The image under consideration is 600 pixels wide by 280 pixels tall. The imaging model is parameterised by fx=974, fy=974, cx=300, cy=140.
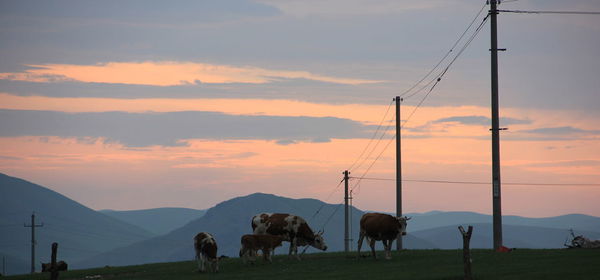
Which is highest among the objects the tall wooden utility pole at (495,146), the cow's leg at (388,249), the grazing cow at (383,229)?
the tall wooden utility pole at (495,146)

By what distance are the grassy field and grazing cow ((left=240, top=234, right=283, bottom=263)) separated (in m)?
0.62

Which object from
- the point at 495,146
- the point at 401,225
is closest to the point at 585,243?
the point at 495,146

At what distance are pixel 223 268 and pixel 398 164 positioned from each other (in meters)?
21.3

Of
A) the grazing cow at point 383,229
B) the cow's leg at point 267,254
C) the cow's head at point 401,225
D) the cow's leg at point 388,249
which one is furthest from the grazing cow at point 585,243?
the cow's leg at point 267,254

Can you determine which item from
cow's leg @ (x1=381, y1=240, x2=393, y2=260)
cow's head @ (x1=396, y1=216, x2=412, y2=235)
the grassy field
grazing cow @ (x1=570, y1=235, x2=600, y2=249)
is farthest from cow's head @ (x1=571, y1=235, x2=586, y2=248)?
cow's leg @ (x1=381, y1=240, x2=393, y2=260)

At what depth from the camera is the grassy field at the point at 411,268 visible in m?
39.3

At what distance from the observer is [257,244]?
2056 inches

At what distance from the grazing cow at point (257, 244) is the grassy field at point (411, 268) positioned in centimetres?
62

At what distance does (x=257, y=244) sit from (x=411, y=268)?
1101 centimetres

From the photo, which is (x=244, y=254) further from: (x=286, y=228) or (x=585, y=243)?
(x=585, y=243)

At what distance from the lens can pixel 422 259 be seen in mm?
48438

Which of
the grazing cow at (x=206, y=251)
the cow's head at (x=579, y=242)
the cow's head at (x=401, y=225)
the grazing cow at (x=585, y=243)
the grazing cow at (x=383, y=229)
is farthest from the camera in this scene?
the cow's head at (x=401, y=225)

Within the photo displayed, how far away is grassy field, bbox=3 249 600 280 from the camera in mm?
39281

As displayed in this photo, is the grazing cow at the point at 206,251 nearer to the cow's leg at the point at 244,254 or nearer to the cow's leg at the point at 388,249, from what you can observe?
the cow's leg at the point at 244,254
